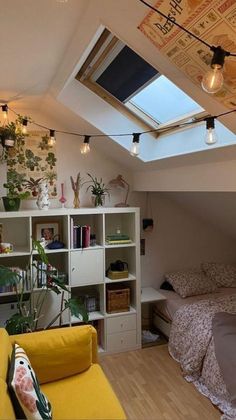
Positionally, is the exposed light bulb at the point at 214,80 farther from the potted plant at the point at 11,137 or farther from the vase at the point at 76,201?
the vase at the point at 76,201

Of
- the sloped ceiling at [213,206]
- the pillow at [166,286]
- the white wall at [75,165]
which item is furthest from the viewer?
the pillow at [166,286]

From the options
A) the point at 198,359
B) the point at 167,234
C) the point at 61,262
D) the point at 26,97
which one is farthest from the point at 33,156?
the point at 198,359

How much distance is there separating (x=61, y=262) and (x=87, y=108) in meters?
1.68

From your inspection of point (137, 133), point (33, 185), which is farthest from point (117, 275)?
point (137, 133)

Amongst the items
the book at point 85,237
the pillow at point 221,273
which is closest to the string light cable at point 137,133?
the book at point 85,237

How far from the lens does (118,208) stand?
3.28 m

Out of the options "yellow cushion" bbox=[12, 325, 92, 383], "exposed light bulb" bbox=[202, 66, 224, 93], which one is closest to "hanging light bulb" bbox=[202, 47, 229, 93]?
"exposed light bulb" bbox=[202, 66, 224, 93]

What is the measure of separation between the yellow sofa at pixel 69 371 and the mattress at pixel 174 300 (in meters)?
1.31

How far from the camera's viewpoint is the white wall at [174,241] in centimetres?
386

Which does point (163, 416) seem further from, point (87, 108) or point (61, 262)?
point (87, 108)

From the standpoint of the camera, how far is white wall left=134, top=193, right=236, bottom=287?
3.86m

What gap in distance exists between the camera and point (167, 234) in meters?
3.93

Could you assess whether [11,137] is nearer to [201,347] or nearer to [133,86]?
[133,86]

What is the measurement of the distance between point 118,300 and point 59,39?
101 inches
